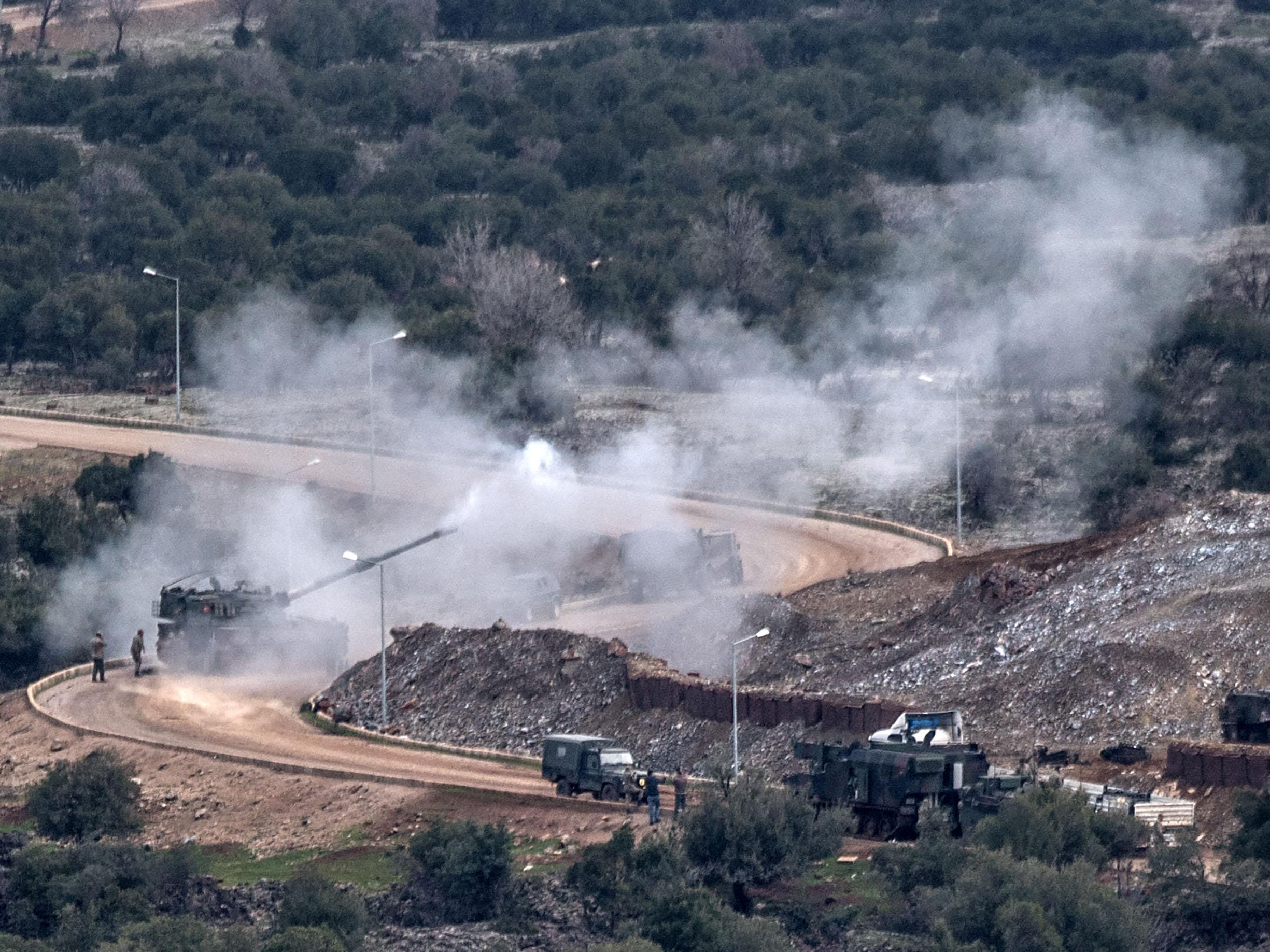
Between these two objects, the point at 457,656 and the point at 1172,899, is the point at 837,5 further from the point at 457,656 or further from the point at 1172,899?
the point at 1172,899

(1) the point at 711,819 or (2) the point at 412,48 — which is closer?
(1) the point at 711,819

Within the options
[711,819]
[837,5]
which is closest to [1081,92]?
[837,5]

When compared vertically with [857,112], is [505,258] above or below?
below

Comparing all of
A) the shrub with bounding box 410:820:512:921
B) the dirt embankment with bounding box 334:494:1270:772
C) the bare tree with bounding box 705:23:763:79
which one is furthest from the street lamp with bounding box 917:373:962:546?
the bare tree with bounding box 705:23:763:79

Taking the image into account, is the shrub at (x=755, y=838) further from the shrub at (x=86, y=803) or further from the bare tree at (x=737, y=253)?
the bare tree at (x=737, y=253)

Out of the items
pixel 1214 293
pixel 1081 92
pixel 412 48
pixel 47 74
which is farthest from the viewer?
pixel 412 48

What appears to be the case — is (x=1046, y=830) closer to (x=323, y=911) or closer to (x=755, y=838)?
(x=755, y=838)

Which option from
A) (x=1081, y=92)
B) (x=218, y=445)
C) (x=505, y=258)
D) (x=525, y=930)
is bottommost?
(x=525, y=930)

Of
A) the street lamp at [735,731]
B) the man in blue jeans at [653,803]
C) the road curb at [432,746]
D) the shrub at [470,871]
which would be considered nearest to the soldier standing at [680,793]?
the man in blue jeans at [653,803]
